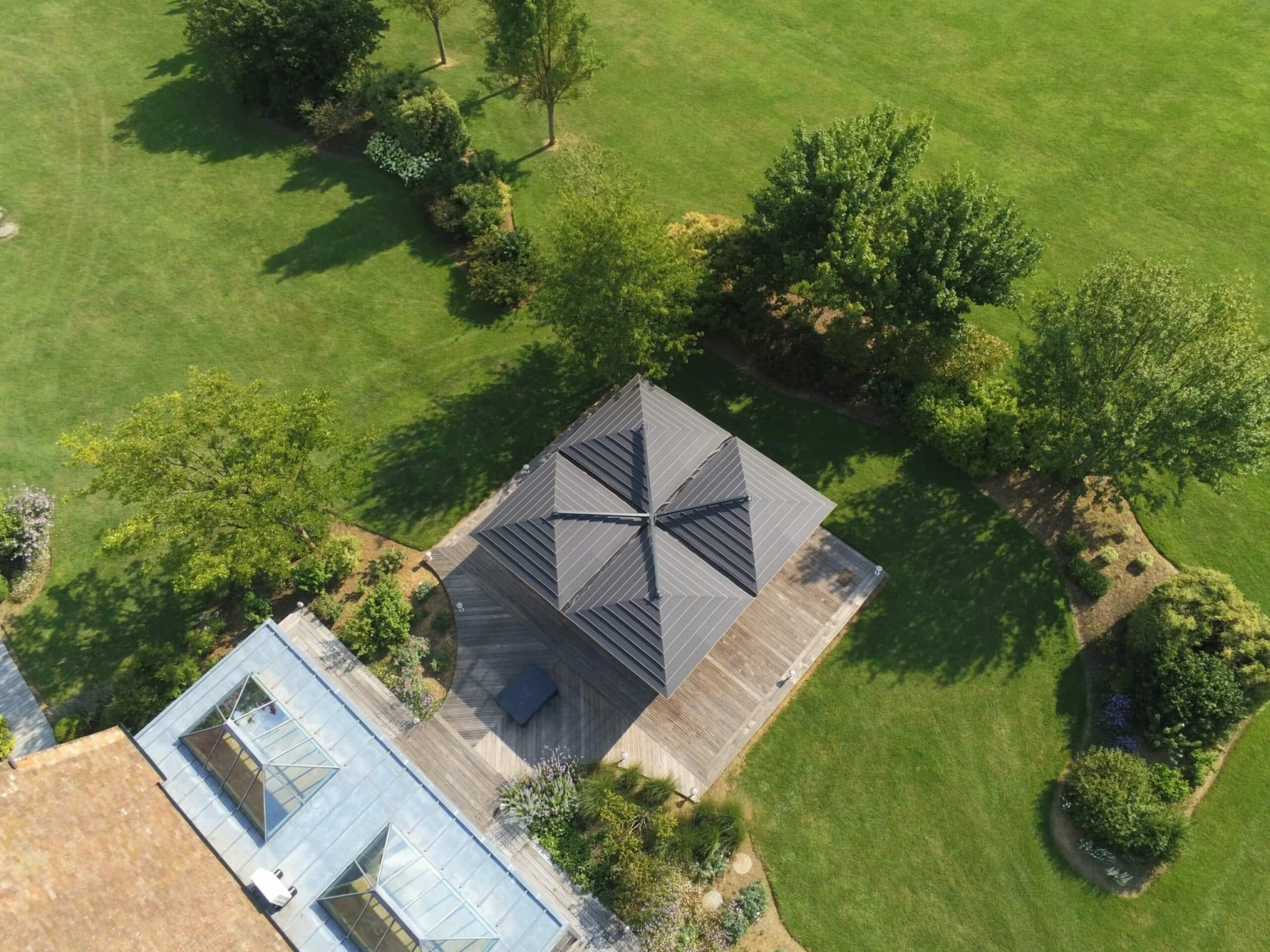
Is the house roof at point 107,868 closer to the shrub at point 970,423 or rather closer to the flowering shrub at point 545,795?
the flowering shrub at point 545,795

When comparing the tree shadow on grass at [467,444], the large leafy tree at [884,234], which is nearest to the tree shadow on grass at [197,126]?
the tree shadow on grass at [467,444]

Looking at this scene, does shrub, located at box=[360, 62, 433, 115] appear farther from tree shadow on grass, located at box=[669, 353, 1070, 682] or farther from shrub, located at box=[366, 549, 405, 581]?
shrub, located at box=[366, 549, 405, 581]

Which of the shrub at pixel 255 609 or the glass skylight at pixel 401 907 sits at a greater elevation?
the glass skylight at pixel 401 907

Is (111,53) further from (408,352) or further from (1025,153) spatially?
(1025,153)

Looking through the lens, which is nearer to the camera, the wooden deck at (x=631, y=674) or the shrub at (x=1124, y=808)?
the shrub at (x=1124, y=808)

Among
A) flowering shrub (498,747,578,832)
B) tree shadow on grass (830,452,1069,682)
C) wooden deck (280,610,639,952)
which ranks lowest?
wooden deck (280,610,639,952)

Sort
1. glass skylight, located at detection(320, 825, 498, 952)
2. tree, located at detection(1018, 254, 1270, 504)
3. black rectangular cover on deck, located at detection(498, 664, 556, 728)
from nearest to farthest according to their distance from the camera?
glass skylight, located at detection(320, 825, 498, 952), tree, located at detection(1018, 254, 1270, 504), black rectangular cover on deck, located at detection(498, 664, 556, 728)

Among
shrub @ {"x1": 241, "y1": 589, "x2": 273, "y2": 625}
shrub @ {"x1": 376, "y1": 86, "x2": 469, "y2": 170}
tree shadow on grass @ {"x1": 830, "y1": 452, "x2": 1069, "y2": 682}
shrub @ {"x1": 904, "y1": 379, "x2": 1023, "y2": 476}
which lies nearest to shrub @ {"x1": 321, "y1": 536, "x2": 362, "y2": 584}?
shrub @ {"x1": 241, "y1": 589, "x2": 273, "y2": 625}
